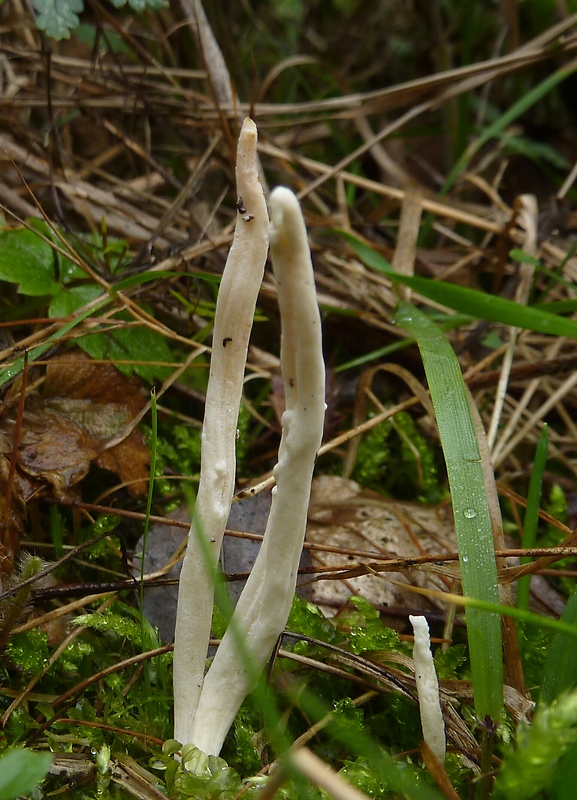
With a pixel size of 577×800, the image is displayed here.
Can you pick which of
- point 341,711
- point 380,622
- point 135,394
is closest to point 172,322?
point 135,394

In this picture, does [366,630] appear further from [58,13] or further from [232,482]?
[58,13]

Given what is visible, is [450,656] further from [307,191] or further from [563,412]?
[307,191]

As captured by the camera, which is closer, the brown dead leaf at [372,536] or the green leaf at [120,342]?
the brown dead leaf at [372,536]

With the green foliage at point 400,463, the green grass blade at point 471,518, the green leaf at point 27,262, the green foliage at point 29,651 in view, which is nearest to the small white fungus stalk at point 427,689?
the green grass blade at point 471,518

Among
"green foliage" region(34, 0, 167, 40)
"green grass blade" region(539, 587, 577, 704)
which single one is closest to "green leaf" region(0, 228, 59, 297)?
"green foliage" region(34, 0, 167, 40)

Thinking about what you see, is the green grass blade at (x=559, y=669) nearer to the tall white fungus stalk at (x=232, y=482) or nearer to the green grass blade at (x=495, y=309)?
the tall white fungus stalk at (x=232, y=482)

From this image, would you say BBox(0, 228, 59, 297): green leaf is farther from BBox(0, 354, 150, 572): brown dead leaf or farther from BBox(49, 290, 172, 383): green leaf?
BBox(0, 354, 150, 572): brown dead leaf

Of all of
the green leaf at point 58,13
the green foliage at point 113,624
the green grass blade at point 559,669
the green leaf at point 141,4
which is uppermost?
the green leaf at point 141,4
